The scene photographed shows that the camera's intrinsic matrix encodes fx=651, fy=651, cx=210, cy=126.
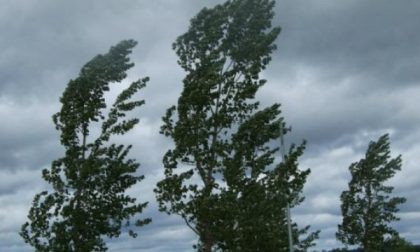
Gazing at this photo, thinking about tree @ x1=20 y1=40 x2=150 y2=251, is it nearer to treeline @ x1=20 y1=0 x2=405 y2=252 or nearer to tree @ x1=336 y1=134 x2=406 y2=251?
treeline @ x1=20 y1=0 x2=405 y2=252

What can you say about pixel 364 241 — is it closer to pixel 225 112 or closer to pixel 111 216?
pixel 225 112

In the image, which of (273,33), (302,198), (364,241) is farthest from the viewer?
(364,241)

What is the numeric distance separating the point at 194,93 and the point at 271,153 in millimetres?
4531

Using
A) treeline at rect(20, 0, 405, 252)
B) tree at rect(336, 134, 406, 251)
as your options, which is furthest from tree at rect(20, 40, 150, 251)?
tree at rect(336, 134, 406, 251)

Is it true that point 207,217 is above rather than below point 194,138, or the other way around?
below

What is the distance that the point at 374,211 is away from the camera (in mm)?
40875

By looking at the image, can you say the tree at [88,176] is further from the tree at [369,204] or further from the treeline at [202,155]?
the tree at [369,204]

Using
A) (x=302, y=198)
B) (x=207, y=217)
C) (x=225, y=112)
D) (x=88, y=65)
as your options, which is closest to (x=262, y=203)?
(x=207, y=217)

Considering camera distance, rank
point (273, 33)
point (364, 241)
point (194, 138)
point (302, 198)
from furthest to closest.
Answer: point (364, 241) < point (302, 198) < point (273, 33) < point (194, 138)

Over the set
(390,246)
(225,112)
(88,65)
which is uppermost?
(88,65)

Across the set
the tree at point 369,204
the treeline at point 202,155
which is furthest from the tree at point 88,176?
the tree at point 369,204

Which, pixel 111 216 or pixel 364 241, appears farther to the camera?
pixel 364 241

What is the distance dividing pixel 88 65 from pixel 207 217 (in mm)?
8981

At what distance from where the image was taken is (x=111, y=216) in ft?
88.8
